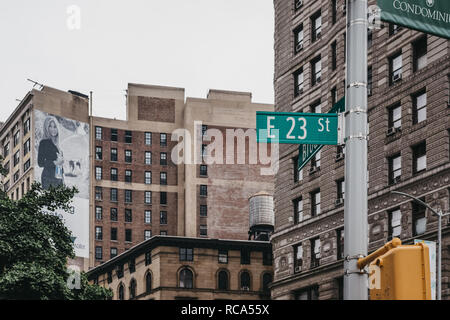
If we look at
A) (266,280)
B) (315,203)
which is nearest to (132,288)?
(266,280)

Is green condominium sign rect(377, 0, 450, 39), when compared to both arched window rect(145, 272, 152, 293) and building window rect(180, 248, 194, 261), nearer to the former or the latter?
arched window rect(145, 272, 152, 293)

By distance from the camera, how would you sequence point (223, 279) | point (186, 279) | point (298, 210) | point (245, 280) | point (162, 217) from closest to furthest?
point (298, 210) → point (186, 279) → point (223, 279) → point (245, 280) → point (162, 217)

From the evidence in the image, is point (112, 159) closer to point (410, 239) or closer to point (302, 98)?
point (302, 98)

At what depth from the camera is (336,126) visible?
8547 mm

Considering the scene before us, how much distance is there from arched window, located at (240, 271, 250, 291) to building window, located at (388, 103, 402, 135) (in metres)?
49.9

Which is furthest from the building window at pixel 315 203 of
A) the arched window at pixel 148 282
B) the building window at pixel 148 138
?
the building window at pixel 148 138

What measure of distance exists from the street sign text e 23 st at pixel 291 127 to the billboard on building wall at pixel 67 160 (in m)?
124

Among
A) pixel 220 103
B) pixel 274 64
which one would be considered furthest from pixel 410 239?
pixel 220 103

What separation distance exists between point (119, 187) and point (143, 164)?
557cm

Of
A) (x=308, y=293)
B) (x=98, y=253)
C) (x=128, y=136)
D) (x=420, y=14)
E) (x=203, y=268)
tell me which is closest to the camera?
(x=420, y=14)

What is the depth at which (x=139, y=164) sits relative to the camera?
14100 cm

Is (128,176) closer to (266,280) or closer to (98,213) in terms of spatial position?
(98,213)

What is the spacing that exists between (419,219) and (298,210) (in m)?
16.9

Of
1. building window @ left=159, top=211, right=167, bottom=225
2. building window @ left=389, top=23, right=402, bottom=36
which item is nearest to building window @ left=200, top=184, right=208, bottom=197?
building window @ left=159, top=211, right=167, bottom=225
